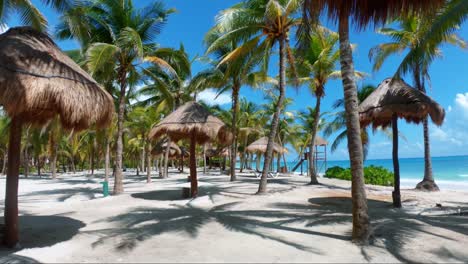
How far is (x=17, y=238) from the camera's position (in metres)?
5.88

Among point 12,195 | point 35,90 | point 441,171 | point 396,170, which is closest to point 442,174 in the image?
point 441,171

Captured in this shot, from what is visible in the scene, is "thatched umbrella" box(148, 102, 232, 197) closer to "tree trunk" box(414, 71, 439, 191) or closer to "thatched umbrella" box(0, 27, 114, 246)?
"thatched umbrella" box(0, 27, 114, 246)

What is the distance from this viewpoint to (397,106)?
940 cm

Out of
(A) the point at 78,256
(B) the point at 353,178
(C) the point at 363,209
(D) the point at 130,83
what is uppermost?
(D) the point at 130,83

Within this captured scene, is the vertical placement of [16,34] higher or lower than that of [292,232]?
higher

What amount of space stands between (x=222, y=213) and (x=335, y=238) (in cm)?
336

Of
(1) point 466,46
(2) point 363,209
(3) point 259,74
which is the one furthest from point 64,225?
(1) point 466,46

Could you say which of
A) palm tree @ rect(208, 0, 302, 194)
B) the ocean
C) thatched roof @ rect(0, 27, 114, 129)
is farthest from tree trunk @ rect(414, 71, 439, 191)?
thatched roof @ rect(0, 27, 114, 129)

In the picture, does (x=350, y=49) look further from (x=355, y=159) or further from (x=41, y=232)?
(x=41, y=232)

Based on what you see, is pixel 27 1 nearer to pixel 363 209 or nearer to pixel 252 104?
pixel 363 209

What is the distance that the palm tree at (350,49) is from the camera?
228 inches

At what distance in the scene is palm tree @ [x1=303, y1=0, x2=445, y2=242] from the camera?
19.0 feet

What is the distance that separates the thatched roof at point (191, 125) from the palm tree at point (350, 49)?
588 centimetres

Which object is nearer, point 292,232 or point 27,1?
point 292,232
